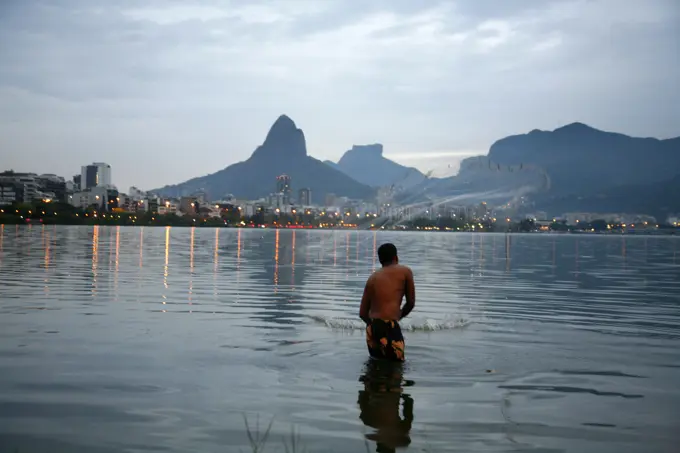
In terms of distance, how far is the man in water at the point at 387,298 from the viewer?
12.2 meters

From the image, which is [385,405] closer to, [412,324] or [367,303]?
[367,303]

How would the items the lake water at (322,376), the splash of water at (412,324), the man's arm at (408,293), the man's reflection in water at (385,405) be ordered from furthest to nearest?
the splash of water at (412,324)
the man's arm at (408,293)
the lake water at (322,376)
the man's reflection in water at (385,405)

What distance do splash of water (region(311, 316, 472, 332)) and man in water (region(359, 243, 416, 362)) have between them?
19.1 ft

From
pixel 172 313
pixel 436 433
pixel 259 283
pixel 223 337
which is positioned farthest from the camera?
pixel 259 283

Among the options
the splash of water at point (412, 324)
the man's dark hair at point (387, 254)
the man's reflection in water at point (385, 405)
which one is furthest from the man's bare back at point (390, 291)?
the splash of water at point (412, 324)

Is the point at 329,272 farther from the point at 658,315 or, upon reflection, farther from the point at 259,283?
the point at 658,315

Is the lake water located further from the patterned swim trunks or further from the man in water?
the man in water

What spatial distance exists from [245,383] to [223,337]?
4925 millimetres

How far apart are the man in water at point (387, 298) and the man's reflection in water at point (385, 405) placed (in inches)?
19.9

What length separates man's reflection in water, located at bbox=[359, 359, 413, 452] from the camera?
8.75 metres

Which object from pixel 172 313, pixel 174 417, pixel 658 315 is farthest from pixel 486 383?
pixel 658 315

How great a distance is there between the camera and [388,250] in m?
12.2

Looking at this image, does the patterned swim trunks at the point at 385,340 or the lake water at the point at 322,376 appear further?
the patterned swim trunks at the point at 385,340

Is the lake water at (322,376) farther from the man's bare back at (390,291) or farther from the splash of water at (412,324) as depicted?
the man's bare back at (390,291)
